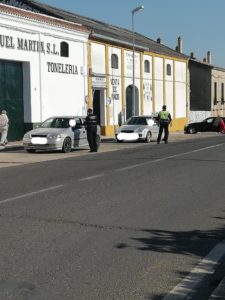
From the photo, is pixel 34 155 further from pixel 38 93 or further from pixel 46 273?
pixel 46 273

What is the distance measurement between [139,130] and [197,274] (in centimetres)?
2286

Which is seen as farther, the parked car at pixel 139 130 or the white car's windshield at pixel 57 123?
the parked car at pixel 139 130

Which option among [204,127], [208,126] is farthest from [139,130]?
[208,126]

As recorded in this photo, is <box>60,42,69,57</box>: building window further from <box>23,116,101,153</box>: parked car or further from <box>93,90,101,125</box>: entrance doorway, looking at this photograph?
<box>23,116,101,153</box>: parked car

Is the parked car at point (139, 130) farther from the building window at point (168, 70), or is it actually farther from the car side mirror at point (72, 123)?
the building window at point (168, 70)

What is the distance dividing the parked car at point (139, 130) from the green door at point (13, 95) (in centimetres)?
535

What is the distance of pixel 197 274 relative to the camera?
5172 millimetres

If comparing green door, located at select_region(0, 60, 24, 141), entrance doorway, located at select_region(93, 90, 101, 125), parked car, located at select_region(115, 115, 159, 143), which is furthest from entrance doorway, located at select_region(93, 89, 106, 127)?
green door, located at select_region(0, 60, 24, 141)

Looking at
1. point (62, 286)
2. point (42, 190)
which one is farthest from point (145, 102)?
point (62, 286)

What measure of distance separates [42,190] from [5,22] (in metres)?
18.6

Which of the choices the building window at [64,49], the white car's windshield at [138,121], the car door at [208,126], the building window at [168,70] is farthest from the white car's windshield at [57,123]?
the building window at [168,70]

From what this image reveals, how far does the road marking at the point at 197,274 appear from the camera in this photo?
4.61 meters

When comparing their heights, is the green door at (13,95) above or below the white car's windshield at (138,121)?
above

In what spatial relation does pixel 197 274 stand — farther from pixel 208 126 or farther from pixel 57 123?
pixel 208 126
